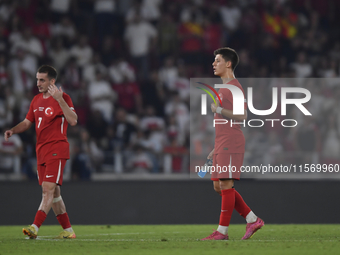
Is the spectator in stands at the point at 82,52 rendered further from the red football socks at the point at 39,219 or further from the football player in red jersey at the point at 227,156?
the football player in red jersey at the point at 227,156

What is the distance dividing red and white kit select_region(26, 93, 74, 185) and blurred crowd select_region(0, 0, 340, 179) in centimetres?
328

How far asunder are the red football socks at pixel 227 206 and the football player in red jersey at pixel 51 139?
68.1 inches

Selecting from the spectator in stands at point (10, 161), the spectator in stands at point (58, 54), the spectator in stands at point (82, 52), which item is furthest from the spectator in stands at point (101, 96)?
the spectator in stands at point (10, 161)

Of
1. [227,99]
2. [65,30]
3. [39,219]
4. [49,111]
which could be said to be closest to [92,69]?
[65,30]

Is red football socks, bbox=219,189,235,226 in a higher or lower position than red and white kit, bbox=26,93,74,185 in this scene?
lower

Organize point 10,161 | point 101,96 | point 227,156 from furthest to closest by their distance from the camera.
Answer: point 101,96, point 10,161, point 227,156

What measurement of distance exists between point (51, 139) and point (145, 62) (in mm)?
7589

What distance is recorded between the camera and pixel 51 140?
20.1 ft

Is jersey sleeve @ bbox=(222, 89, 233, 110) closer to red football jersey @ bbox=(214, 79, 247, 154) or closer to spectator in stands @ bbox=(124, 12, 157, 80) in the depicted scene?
red football jersey @ bbox=(214, 79, 247, 154)

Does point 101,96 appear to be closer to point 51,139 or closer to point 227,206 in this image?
point 51,139

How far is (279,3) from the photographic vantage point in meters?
15.1

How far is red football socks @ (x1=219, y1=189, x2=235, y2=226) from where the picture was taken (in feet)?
18.9

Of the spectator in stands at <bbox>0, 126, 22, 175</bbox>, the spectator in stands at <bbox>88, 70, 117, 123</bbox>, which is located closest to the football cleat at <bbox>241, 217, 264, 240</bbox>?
the spectator in stands at <bbox>0, 126, 22, 175</bbox>

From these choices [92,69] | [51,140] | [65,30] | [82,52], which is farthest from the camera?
[65,30]
